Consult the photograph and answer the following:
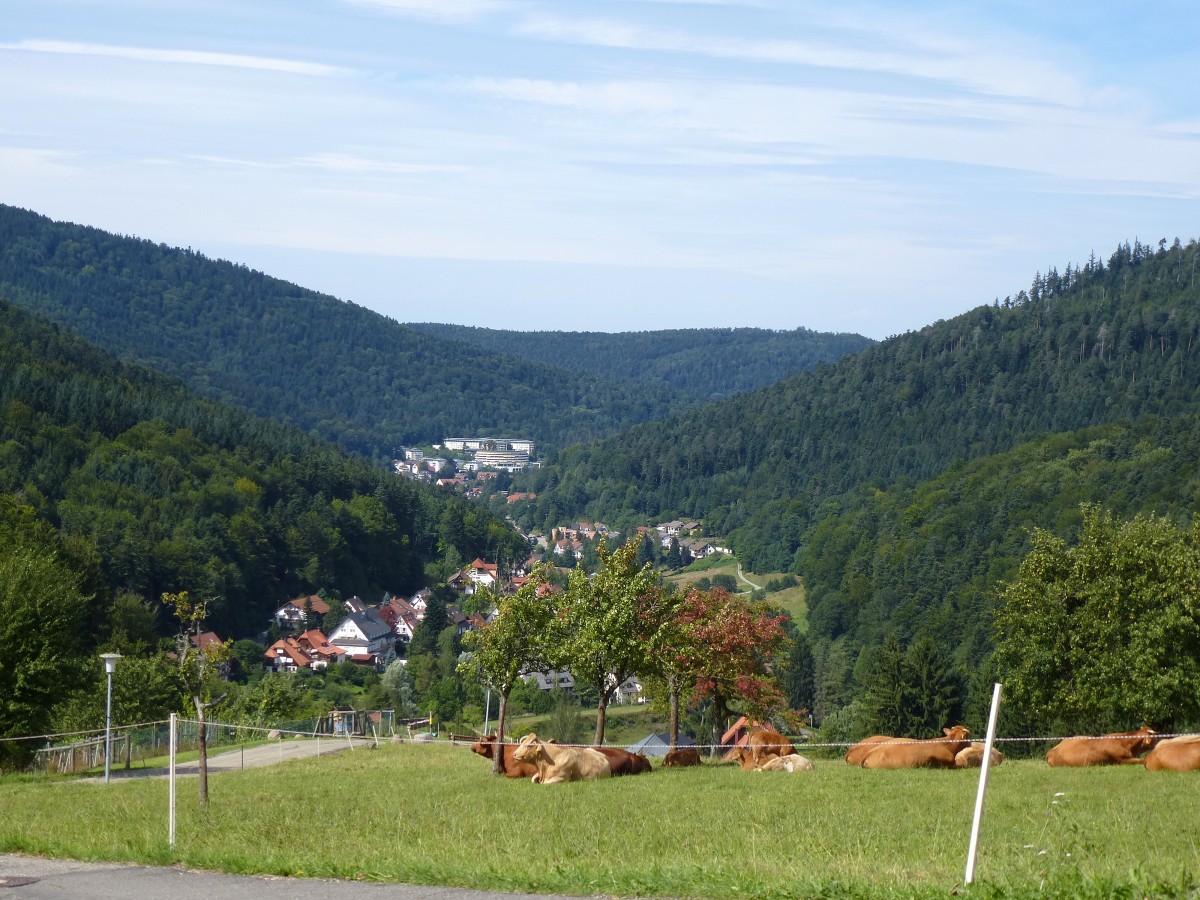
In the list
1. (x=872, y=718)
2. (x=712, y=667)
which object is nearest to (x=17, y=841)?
(x=712, y=667)

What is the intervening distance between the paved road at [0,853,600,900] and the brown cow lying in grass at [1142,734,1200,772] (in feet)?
47.0

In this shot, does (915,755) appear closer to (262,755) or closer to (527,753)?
(527,753)

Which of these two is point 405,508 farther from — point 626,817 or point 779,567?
point 626,817

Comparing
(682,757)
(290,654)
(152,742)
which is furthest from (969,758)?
(290,654)

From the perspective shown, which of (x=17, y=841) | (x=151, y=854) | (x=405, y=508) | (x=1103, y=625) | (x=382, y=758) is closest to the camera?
(x=151, y=854)

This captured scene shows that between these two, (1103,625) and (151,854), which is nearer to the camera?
(151,854)

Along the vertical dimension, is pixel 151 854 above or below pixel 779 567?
above

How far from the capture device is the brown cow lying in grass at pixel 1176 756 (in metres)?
21.3

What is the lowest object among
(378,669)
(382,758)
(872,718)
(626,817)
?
(378,669)

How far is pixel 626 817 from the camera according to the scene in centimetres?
1689

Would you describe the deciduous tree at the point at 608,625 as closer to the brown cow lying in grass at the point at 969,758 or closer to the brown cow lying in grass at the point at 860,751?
the brown cow lying in grass at the point at 860,751

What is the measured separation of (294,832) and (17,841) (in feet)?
9.80

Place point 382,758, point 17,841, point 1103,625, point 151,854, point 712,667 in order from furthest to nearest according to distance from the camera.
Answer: point 712,667, point 1103,625, point 382,758, point 17,841, point 151,854

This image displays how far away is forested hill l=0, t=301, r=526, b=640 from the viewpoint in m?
115
